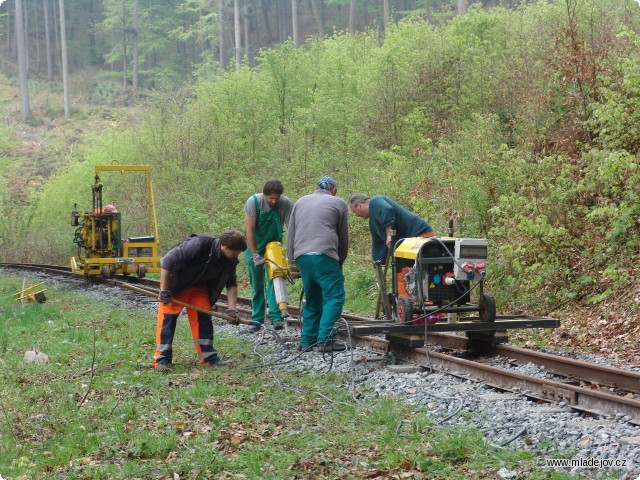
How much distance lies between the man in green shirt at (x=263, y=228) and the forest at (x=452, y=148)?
3706 millimetres

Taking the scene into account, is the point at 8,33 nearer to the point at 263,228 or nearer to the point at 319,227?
the point at 263,228

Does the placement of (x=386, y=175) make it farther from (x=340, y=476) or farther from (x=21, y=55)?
(x=21, y=55)

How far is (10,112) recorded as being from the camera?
66375 mm

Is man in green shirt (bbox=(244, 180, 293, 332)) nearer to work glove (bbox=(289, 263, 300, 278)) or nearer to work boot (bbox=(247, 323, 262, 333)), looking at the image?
work boot (bbox=(247, 323, 262, 333))

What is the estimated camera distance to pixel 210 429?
620 centimetres

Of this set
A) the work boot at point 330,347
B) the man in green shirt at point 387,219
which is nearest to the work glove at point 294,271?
the man in green shirt at point 387,219

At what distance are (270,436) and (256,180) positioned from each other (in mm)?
22211

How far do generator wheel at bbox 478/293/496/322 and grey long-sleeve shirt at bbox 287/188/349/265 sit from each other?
1.84 meters

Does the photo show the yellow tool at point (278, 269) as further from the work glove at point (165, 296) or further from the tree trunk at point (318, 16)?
the tree trunk at point (318, 16)

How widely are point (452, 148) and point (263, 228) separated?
26.7 feet

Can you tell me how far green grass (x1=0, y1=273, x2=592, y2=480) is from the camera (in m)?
5.20

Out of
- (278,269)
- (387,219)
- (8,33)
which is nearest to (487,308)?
(387,219)

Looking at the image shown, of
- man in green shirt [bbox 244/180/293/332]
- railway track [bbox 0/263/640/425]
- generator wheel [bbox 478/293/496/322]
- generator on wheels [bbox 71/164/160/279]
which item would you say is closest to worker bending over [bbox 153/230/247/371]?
man in green shirt [bbox 244/180/293/332]

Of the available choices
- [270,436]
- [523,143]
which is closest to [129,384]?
[270,436]
